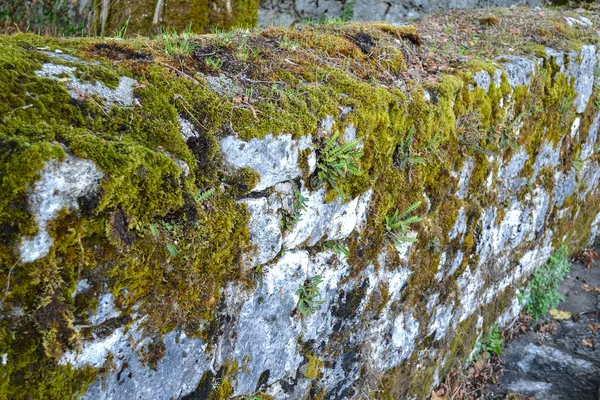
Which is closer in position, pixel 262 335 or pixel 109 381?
pixel 109 381

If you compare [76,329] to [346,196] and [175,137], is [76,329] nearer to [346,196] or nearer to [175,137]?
[175,137]

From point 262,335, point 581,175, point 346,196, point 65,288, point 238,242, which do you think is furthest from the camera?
A: point 581,175

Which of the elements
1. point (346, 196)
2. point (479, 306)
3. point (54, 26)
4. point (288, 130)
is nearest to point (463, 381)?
point (479, 306)

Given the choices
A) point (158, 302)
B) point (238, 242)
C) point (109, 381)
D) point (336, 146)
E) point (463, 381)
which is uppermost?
point (336, 146)

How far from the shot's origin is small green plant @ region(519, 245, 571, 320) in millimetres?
5910

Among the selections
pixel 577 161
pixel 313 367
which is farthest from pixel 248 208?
pixel 577 161

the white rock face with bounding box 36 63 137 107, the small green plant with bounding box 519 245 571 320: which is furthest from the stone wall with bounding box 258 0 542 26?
the white rock face with bounding box 36 63 137 107

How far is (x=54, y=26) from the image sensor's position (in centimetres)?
871

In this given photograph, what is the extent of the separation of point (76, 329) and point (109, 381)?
29cm

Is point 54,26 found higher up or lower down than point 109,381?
higher up

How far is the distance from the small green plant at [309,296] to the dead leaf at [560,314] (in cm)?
458

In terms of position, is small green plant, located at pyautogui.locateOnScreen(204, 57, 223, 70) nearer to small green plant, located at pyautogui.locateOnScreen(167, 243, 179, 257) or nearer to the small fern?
the small fern

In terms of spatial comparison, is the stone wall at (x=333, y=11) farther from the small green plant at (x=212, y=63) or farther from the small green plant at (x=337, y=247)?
the small green plant at (x=337, y=247)

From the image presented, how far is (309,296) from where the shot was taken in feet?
8.92
